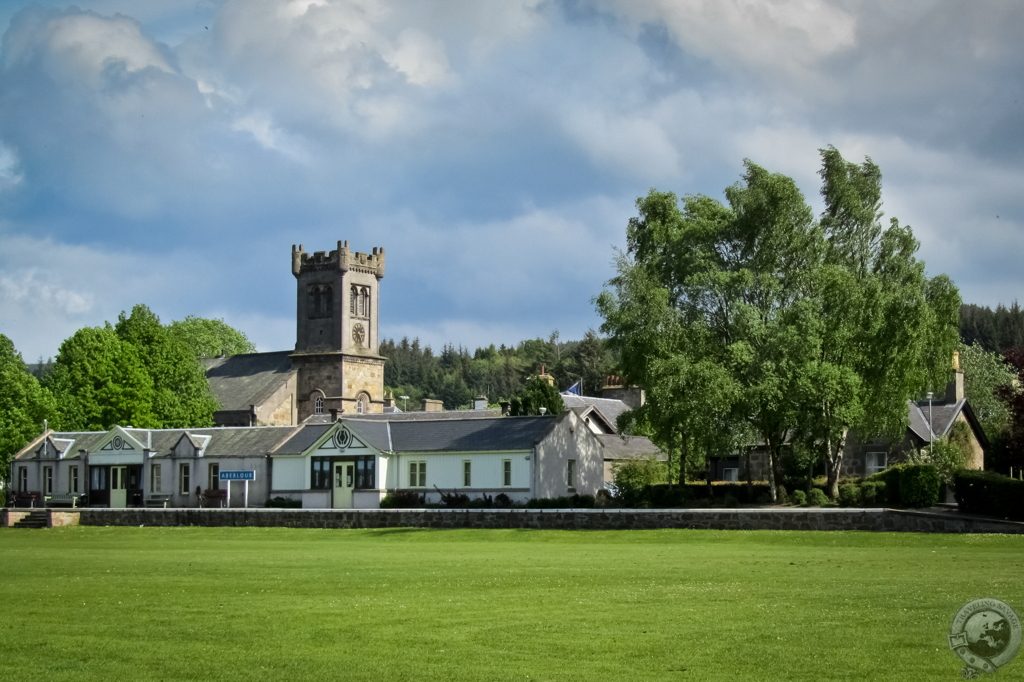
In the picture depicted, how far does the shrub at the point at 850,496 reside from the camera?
48.3 metres

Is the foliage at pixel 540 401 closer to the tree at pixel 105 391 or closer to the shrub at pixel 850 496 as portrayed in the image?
the shrub at pixel 850 496

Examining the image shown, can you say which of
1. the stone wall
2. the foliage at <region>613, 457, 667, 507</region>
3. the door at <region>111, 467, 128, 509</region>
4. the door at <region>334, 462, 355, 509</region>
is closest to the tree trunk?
the stone wall

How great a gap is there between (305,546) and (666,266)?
22901 millimetres

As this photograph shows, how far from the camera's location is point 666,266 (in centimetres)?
5325

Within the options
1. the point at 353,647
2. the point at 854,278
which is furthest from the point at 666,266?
the point at 353,647

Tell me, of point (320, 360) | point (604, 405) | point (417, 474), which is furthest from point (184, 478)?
point (320, 360)

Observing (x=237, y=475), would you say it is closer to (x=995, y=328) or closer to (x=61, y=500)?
(x=61, y=500)

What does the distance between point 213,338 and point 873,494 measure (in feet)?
297

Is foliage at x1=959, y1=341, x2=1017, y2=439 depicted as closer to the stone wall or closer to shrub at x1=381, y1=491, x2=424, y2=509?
shrub at x1=381, y1=491, x2=424, y2=509

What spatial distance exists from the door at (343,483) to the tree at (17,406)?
2159 cm

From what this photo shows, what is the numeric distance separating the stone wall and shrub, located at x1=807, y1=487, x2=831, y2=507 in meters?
7.13

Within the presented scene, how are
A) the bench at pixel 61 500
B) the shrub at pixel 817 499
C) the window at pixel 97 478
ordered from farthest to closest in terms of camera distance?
1. the window at pixel 97 478
2. the bench at pixel 61 500
3. the shrub at pixel 817 499

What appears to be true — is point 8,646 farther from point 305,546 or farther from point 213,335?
point 213,335

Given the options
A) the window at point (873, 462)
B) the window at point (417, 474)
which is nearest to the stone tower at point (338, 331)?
the window at point (417, 474)
